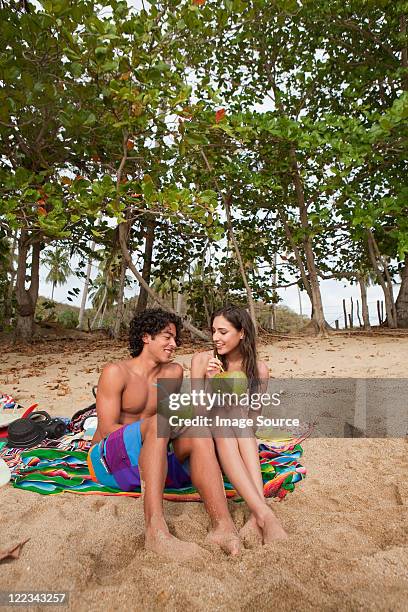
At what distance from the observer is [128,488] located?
2.21m

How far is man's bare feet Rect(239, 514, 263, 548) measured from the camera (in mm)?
1775

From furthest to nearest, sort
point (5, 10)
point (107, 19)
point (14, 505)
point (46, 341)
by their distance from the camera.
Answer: point (46, 341)
point (5, 10)
point (107, 19)
point (14, 505)

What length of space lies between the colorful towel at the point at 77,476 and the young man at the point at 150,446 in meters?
0.07

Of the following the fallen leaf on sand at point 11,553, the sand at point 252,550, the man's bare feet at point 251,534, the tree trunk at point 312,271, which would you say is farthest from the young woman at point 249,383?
the tree trunk at point 312,271

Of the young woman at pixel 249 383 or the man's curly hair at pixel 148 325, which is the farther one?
the man's curly hair at pixel 148 325

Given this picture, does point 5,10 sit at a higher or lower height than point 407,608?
higher

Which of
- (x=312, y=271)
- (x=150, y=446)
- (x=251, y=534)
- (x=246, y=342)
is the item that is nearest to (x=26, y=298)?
(x=312, y=271)

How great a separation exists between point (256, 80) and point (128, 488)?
787 centimetres

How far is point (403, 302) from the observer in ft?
31.3

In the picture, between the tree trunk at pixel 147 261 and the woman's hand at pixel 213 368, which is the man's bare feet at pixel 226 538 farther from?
the tree trunk at pixel 147 261

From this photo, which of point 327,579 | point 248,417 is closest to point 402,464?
point 248,417

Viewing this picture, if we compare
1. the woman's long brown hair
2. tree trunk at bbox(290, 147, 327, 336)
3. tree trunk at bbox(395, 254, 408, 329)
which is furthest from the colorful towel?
tree trunk at bbox(395, 254, 408, 329)

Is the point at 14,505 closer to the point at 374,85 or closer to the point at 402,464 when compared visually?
the point at 402,464

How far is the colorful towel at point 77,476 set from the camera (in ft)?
7.20
